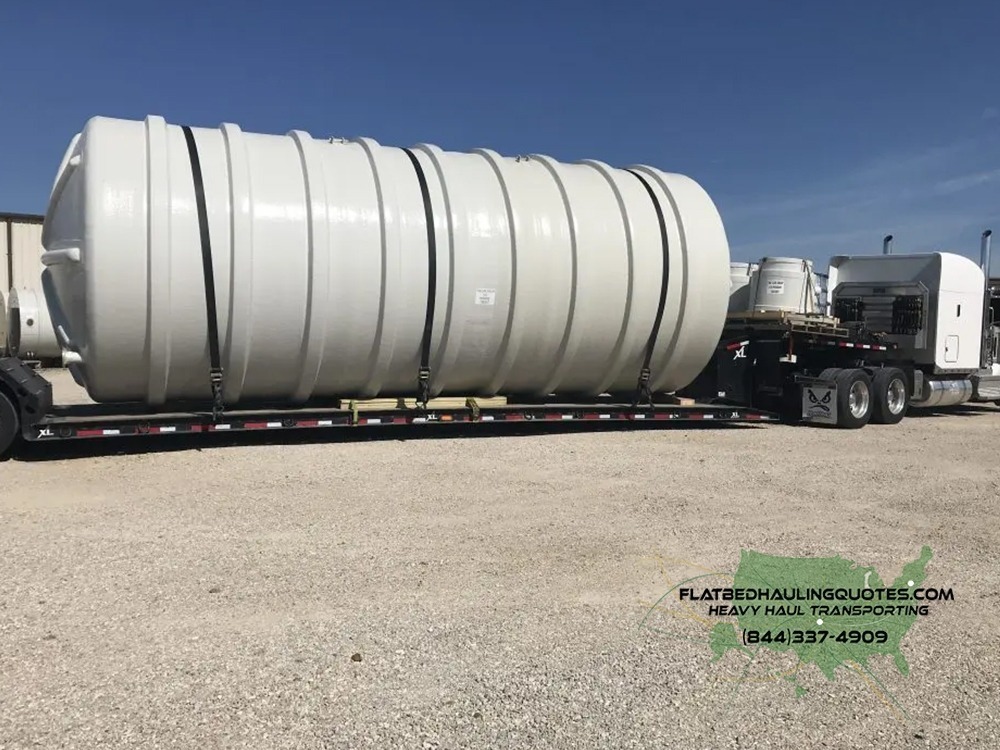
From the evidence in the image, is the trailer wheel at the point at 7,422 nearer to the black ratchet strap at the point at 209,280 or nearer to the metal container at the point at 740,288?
the black ratchet strap at the point at 209,280

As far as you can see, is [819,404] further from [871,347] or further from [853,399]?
[871,347]

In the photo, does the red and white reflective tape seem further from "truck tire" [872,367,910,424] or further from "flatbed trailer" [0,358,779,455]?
"flatbed trailer" [0,358,779,455]

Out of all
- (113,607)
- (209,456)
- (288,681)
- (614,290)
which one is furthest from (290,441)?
(288,681)

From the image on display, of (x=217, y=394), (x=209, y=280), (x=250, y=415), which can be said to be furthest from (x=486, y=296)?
(x=217, y=394)

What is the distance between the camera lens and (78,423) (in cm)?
932

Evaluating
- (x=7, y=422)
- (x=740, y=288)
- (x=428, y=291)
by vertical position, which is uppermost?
(x=740, y=288)

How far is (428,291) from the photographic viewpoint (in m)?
10.8

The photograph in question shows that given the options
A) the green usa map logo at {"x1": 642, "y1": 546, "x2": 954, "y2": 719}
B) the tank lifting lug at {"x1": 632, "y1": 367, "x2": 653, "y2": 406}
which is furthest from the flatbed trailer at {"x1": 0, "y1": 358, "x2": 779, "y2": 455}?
the green usa map logo at {"x1": 642, "y1": 546, "x2": 954, "y2": 719}

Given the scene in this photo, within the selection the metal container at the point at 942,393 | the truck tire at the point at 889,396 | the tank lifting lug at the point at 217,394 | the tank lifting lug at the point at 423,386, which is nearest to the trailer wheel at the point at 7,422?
the tank lifting lug at the point at 217,394

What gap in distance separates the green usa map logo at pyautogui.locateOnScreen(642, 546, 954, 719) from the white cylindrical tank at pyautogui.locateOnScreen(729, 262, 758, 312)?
10.3m

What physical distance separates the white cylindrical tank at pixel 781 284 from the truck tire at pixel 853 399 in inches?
63.7

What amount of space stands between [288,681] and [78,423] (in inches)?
254

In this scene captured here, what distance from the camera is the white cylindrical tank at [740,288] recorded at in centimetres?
1631

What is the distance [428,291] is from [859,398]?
8.66 m
